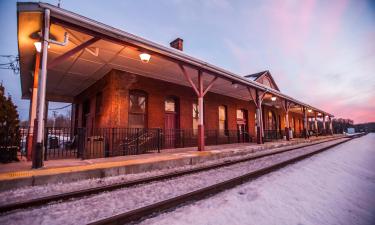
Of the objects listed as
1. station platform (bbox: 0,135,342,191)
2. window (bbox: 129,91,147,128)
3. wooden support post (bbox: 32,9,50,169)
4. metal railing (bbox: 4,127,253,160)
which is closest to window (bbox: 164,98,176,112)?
metal railing (bbox: 4,127,253,160)

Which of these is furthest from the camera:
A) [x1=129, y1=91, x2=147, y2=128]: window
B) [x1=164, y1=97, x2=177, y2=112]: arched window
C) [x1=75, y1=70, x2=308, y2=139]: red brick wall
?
[x1=164, y1=97, x2=177, y2=112]: arched window

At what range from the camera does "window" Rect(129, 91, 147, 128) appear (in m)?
10.1

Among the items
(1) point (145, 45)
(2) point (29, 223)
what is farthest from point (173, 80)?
(2) point (29, 223)

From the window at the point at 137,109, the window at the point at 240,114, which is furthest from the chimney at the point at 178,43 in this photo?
the window at the point at 240,114

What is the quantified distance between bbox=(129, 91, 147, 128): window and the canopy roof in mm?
1243

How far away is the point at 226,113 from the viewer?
15.9 m

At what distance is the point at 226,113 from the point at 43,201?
554 inches

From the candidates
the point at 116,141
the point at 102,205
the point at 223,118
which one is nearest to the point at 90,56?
the point at 116,141

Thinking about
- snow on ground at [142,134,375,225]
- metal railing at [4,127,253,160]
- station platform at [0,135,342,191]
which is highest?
metal railing at [4,127,253,160]

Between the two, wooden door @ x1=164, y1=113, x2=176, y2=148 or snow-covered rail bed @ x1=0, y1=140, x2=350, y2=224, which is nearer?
snow-covered rail bed @ x1=0, y1=140, x2=350, y2=224

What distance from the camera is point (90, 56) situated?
792cm

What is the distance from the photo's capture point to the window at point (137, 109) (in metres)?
→ 10.1

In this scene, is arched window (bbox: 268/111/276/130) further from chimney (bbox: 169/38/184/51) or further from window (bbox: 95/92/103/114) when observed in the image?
window (bbox: 95/92/103/114)

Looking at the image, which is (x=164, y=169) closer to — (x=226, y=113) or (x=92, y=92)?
(x=92, y=92)
